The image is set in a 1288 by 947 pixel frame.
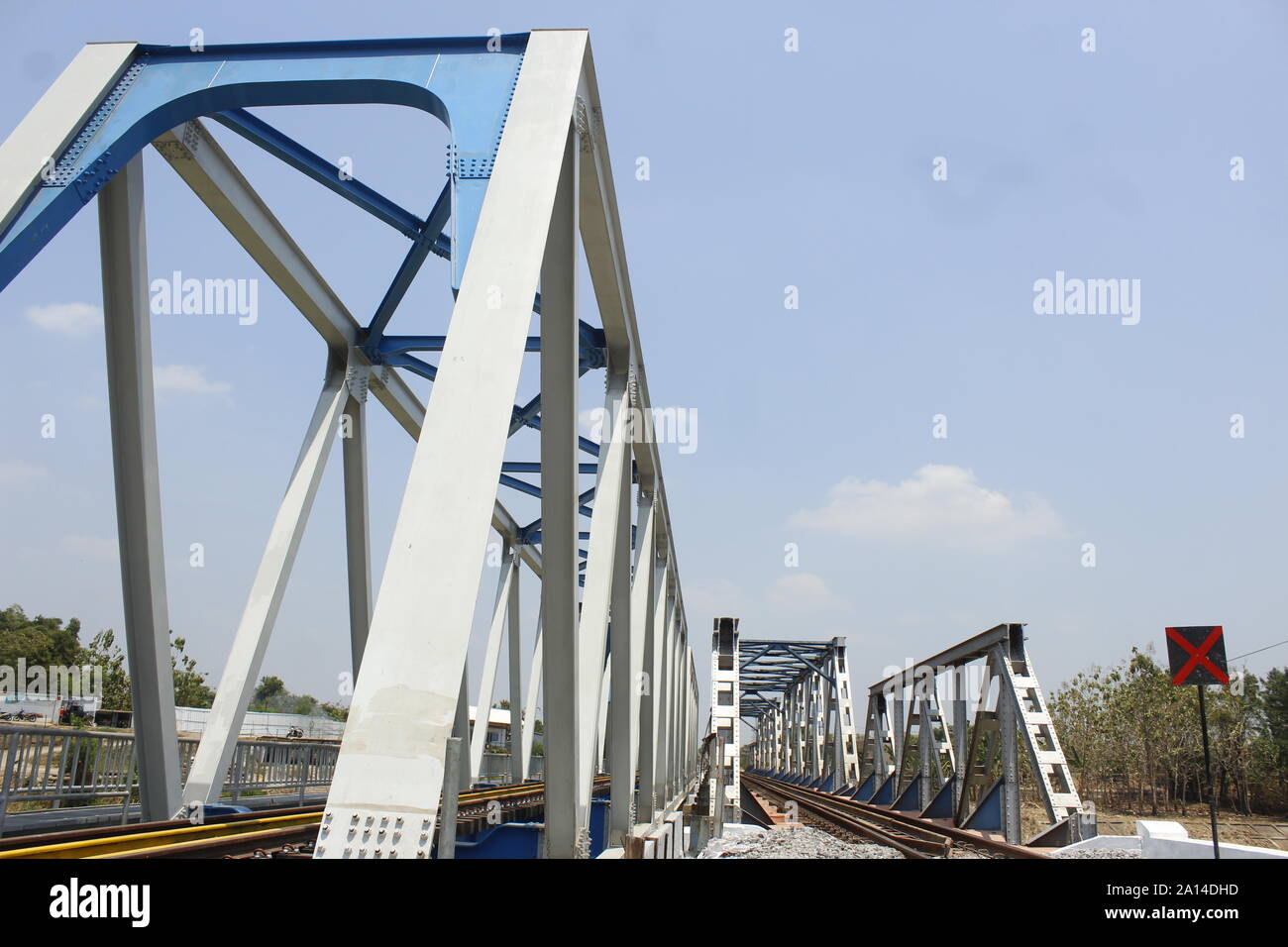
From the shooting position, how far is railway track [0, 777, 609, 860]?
5102 mm

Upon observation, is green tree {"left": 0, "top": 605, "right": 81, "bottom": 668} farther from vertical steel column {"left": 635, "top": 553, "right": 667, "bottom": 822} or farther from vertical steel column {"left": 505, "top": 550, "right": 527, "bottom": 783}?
vertical steel column {"left": 635, "top": 553, "right": 667, "bottom": 822}

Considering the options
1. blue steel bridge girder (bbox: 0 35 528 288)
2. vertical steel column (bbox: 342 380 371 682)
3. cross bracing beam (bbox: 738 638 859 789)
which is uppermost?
blue steel bridge girder (bbox: 0 35 528 288)

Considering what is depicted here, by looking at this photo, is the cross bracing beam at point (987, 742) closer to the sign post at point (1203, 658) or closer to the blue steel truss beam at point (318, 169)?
the sign post at point (1203, 658)

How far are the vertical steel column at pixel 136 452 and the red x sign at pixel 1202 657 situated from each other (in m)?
8.71

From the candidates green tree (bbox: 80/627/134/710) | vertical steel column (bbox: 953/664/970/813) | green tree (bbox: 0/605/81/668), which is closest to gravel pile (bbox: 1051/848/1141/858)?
vertical steel column (bbox: 953/664/970/813)

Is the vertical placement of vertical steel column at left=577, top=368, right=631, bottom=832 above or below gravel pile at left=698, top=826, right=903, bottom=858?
above

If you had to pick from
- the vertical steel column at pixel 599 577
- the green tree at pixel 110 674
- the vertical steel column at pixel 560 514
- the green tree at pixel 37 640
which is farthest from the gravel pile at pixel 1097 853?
the green tree at pixel 37 640

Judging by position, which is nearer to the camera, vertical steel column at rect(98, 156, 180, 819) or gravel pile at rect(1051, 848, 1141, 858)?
vertical steel column at rect(98, 156, 180, 819)

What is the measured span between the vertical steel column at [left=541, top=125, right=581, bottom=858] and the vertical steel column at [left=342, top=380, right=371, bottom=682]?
6.09 meters

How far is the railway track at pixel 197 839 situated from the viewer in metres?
5.10
